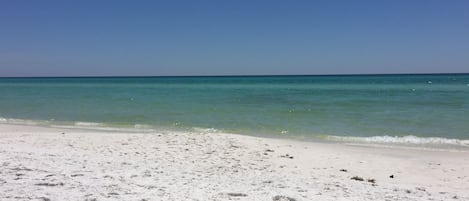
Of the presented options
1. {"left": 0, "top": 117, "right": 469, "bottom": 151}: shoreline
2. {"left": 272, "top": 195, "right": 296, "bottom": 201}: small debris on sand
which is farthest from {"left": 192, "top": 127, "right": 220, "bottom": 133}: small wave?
{"left": 272, "top": 195, "right": 296, "bottom": 201}: small debris on sand

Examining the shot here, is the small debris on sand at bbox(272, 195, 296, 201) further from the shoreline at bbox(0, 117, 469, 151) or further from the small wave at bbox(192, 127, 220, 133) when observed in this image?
the small wave at bbox(192, 127, 220, 133)

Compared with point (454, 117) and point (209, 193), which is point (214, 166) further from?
point (454, 117)

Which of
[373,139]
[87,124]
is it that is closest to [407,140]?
[373,139]

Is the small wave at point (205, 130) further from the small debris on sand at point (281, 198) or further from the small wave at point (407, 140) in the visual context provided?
the small debris on sand at point (281, 198)

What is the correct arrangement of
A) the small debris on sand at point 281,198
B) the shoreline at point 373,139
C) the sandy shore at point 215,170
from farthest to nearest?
the shoreline at point 373,139 → the sandy shore at point 215,170 → the small debris on sand at point 281,198

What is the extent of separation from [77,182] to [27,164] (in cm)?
174

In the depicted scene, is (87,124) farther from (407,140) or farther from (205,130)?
(407,140)

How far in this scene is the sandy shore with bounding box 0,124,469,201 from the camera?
5891 mm

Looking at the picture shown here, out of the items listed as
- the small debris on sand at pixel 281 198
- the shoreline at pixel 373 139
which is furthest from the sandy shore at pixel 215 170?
the shoreline at pixel 373 139

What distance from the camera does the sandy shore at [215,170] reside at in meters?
5.89

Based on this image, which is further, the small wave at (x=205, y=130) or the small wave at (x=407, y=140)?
the small wave at (x=205, y=130)

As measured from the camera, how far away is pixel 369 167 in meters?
8.80

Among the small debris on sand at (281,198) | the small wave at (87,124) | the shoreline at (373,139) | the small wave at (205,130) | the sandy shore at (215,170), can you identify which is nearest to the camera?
the small debris on sand at (281,198)

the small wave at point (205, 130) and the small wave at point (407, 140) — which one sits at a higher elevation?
the small wave at point (407, 140)
